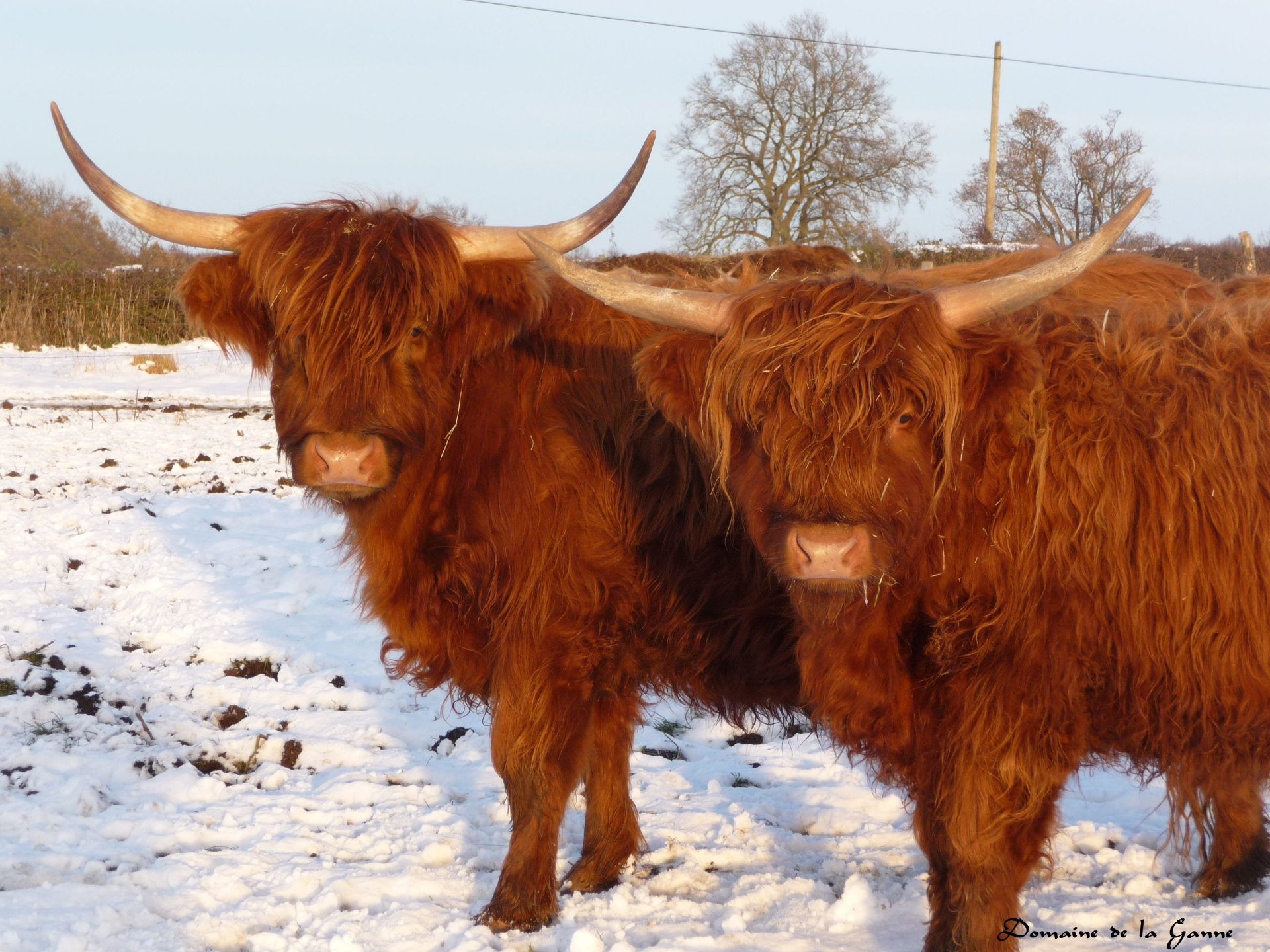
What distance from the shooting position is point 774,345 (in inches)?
92.3

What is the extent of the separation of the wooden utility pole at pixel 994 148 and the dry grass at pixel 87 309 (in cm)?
1564

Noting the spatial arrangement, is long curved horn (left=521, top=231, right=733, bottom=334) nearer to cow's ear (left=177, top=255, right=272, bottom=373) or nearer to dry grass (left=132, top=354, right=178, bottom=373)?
cow's ear (left=177, top=255, right=272, bottom=373)

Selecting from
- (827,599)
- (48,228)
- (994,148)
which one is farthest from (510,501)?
(48,228)

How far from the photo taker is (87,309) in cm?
1767

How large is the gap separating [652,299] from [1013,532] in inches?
36.8

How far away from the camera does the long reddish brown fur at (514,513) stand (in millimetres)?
2852

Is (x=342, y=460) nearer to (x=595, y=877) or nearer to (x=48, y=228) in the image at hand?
(x=595, y=877)

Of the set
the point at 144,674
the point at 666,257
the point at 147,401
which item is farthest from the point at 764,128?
the point at 144,674

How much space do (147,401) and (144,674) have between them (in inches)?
288

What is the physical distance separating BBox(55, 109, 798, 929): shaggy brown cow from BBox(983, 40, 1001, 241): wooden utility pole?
21.8m

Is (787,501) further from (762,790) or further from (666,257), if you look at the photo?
(666,257)

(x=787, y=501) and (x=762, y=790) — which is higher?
(x=787, y=501)

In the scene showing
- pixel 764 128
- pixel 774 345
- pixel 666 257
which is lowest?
pixel 774 345

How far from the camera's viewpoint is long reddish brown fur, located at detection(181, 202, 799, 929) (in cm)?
285
